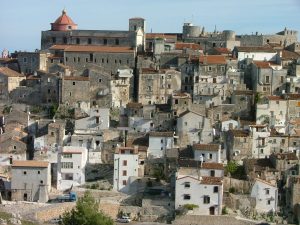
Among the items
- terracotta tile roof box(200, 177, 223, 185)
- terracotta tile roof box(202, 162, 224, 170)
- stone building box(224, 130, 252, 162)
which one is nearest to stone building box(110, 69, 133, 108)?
stone building box(224, 130, 252, 162)

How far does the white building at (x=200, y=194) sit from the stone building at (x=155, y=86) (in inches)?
456

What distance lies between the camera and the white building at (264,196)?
4281 cm

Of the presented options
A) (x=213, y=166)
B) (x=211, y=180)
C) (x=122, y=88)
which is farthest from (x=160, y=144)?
(x=122, y=88)

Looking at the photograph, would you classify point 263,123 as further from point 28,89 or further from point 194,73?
point 28,89

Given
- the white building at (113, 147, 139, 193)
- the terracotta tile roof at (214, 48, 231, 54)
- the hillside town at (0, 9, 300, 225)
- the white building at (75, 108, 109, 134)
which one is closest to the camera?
the hillside town at (0, 9, 300, 225)

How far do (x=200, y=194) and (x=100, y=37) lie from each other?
65.2 feet

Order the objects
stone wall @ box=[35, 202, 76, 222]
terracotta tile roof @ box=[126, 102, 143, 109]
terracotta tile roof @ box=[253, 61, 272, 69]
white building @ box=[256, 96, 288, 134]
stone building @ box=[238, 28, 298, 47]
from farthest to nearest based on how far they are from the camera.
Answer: stone building @ box=[238, 28, 298, 47] → terracotta tile roof @ box=[253, 61, 272, 69] → terracotta tile roof @ box=[126, 102, 143, 109] → white building @ box=[256, 96, 288, 134] → stone wall @ box=[35, 202, 76, 222]

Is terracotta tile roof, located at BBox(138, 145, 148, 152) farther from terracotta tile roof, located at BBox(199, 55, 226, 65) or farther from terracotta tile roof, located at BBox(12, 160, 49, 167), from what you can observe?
terracotta tile roof, located at BBox(199, 55, 226, 65)

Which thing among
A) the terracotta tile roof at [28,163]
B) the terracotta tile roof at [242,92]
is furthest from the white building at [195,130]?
the terracotta tile roof at [28,163]

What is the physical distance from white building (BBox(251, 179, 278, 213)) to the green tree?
7.75m

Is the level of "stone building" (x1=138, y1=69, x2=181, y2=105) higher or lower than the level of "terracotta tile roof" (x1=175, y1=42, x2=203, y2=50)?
lower

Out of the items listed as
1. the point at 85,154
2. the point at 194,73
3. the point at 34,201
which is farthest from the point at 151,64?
the point at 34,201

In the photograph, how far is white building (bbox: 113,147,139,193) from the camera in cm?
4409

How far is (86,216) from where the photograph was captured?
38781mm
